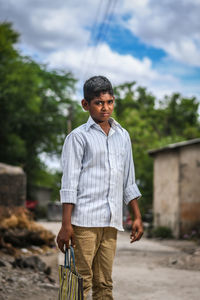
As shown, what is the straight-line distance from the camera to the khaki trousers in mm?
3330

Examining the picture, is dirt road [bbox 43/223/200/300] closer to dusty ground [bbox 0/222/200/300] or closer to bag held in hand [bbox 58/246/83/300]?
dusty ground [bbox 0/222/200/300]

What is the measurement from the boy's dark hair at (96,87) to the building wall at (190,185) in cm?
1215

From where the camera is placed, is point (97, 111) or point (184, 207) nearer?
point (97, 111)

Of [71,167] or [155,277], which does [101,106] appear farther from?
[155,277]

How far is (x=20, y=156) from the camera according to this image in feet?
88.9

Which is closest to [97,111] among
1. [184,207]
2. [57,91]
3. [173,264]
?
[173,264]

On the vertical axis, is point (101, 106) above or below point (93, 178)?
above

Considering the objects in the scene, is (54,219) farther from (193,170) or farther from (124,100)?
(124,100)

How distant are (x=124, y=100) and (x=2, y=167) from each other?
33.6 metres

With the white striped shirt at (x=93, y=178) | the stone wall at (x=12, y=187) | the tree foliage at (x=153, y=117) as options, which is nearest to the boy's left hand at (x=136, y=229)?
the white striped shirt at (x=93, y=178)

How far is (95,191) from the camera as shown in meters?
3.36

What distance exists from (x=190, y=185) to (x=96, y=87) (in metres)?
12.3

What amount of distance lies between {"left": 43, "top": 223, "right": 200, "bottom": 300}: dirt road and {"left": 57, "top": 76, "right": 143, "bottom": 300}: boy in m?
2.09

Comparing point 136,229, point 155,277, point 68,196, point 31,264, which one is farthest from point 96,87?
point 31,264
